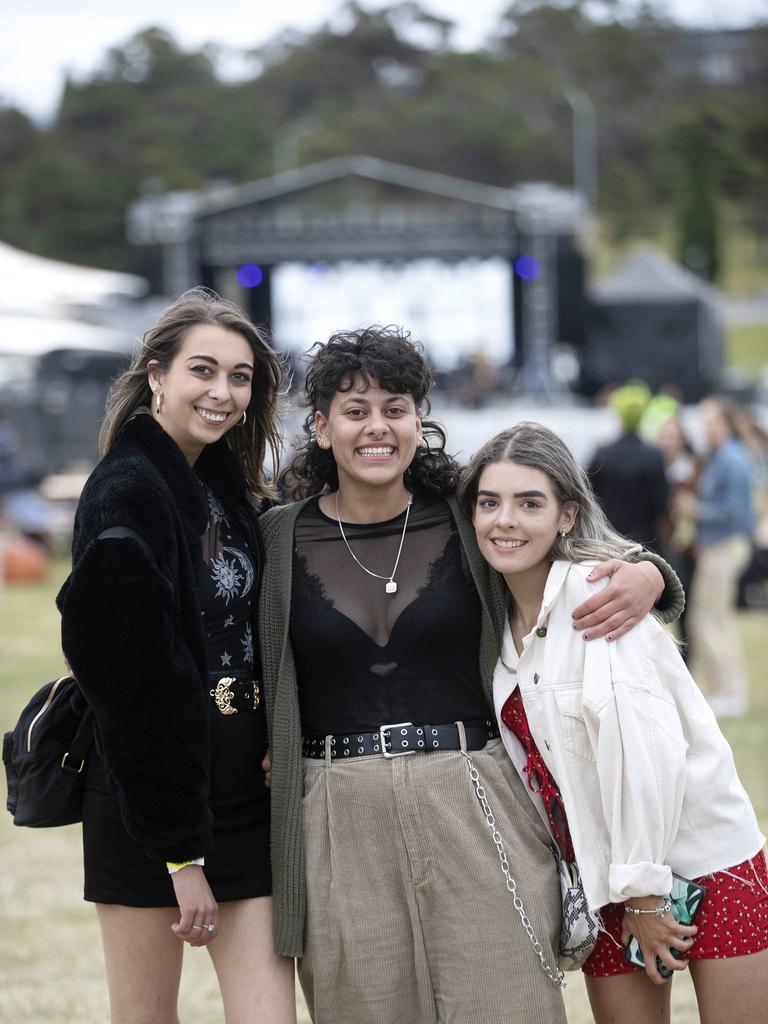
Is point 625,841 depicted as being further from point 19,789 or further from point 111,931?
point 19,789

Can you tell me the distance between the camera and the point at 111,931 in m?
2.61

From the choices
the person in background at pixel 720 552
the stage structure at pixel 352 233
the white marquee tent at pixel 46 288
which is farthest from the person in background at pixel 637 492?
the stage structure at pixel 352 233

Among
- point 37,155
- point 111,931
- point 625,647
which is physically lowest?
point 111,931

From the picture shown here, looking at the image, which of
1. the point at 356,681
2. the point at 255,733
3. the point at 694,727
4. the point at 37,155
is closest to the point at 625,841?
the point at 694,727

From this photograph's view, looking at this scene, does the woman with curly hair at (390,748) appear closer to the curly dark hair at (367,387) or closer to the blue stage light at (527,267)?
the curly dark hair at (367,387)

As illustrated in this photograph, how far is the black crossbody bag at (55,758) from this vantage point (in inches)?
105

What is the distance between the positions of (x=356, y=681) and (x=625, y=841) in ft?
2.05

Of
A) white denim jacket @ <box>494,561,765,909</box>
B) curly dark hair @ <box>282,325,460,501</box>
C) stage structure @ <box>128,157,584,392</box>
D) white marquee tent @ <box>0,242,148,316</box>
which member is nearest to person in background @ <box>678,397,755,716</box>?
curly dark hair @ <box>282,325,460,501</box>

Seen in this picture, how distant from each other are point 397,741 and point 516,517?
1.71 feet

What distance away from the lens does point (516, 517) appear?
262cm

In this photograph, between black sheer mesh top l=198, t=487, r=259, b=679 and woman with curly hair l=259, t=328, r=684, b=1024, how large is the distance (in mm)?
44

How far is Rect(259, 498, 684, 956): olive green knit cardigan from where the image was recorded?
8.48ft

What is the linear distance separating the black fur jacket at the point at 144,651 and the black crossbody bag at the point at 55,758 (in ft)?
0.57

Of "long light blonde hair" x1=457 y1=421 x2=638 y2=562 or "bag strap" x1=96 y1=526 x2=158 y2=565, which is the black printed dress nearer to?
"bag strap" x1=96 y1=526 x2=158 y2=565
